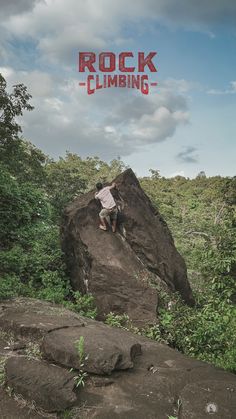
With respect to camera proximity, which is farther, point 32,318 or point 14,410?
point 32,318

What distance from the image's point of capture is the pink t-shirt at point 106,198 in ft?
38.8

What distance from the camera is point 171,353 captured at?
7.39m

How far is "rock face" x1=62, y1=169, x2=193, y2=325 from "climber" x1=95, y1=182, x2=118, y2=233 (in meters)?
0.25

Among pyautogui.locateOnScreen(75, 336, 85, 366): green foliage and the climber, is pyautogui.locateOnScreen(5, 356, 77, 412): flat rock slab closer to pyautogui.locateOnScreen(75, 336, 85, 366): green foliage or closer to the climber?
pyautogui.locateOnScreen(75, 336, 85, 366): green foliage

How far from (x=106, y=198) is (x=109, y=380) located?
6439 millimetres

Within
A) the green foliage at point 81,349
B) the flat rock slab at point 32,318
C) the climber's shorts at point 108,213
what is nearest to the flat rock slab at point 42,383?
the green foliage at point 81,349

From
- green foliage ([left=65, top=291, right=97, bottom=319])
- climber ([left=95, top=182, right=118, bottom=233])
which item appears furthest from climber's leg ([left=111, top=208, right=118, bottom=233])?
green foliage ([left=65, top=291, right=97, bottom=319])

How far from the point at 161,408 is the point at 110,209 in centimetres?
675

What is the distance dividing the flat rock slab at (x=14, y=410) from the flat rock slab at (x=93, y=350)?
2.63ft

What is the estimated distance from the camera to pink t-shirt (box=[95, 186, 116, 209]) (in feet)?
38.8

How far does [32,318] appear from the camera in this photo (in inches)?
314

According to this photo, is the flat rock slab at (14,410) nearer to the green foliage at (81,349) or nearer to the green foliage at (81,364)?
the green foliage at (81,364)
